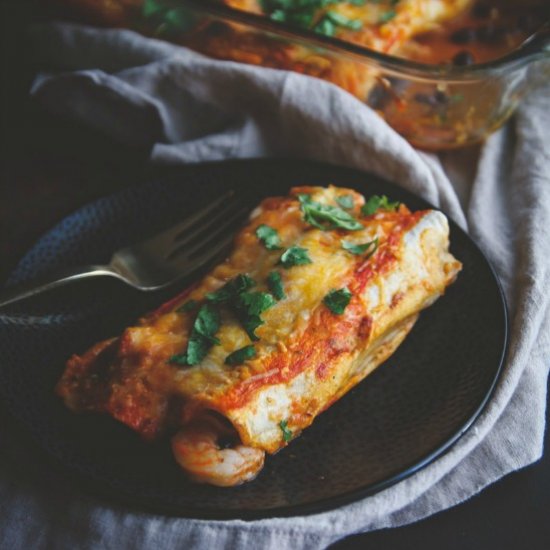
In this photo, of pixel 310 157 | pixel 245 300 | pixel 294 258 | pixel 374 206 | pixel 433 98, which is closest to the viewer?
pixel 245 300

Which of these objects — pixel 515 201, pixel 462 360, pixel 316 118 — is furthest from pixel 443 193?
pixel 462 360

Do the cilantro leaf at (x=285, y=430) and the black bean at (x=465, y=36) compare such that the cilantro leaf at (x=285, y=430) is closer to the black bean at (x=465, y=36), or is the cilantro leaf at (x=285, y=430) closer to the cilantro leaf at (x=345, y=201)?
the cilantro leaf at (x=345, y=201)

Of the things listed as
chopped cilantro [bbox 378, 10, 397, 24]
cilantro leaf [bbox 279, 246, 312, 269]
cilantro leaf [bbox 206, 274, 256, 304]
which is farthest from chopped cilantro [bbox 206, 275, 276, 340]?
chopped cilantro [bbox 378, 10, 397, 24]

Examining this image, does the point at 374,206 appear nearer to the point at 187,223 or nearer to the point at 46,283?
the point at 187,223

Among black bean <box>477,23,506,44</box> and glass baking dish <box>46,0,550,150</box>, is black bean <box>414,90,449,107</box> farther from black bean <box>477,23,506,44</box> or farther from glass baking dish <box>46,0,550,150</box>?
black bean <box>477,23,506,44</box>

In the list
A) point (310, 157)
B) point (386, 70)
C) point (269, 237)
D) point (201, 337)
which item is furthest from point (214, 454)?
point (386, 70)
